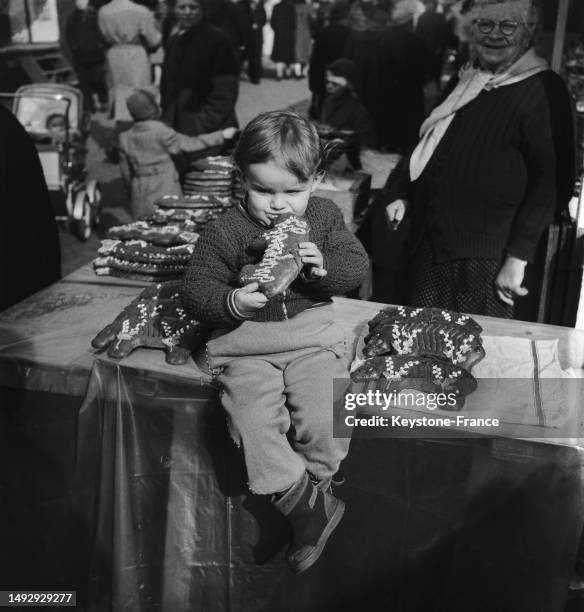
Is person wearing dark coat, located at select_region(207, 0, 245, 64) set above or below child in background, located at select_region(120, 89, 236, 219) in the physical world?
above

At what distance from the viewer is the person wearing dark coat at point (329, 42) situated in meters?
7.25

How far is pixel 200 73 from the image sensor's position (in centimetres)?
453

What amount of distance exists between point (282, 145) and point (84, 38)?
7271 mm

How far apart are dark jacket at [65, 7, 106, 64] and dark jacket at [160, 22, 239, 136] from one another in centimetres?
289

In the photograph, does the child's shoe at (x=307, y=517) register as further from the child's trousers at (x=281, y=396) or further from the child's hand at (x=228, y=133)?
the child's hand at (x=228, y=133)

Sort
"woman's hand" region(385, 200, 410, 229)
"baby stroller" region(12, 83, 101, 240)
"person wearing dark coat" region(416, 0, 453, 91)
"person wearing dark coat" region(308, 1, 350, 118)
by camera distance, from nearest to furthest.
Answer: "woman's hand" region(385, 200, 410, 229)
"baby stroller" region(12, 83, 101, 240)
"person wearing dark coat" region(308, 1, 350, 118)
"person wearing dark coat" region(416, 0, 453, 91)

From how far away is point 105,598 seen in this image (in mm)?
2287

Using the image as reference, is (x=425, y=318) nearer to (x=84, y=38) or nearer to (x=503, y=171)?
(x=503, y=171)

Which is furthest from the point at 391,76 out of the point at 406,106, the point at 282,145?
the point at 282,145

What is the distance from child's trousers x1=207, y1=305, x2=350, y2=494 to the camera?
173 centimetres

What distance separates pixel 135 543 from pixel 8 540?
1.76 feet

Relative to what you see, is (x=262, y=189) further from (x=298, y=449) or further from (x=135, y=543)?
(x=135, y=543)

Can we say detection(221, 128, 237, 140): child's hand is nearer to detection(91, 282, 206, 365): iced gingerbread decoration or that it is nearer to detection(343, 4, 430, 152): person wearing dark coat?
detection(91, 282, 206, 365): iced gingerbread decoration

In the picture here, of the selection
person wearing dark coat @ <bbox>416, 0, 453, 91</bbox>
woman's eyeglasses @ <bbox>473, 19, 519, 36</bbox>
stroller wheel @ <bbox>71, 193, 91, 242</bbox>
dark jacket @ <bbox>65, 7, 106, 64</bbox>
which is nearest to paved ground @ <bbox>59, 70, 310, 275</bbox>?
stroller wheel @ <bbox>71, 193, 91, 242</bbox>
